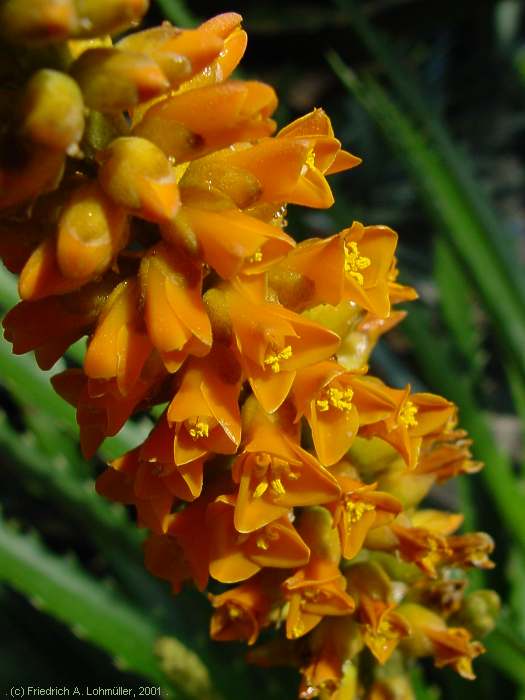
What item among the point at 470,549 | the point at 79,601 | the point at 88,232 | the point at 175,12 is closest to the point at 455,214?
the point at 175,12

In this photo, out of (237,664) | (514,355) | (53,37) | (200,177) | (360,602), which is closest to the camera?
(53,37)

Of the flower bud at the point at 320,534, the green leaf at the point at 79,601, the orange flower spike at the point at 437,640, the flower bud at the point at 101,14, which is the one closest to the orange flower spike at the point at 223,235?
the flower bud at the point at 101,14

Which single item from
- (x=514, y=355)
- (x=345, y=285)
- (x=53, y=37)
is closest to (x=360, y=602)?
(x=345, y=285)

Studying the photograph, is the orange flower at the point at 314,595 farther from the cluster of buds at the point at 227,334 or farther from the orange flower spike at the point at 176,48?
the orange flower spike at the point at 176,48

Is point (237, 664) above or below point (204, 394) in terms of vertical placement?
below

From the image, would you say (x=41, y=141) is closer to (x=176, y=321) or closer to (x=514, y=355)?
(x=176, y=321)

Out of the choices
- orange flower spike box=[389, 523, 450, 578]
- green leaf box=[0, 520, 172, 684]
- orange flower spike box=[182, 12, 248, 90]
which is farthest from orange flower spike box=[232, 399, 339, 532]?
green leaf box=[0, 520, 172, 684]

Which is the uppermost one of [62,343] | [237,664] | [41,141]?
[41,141]
